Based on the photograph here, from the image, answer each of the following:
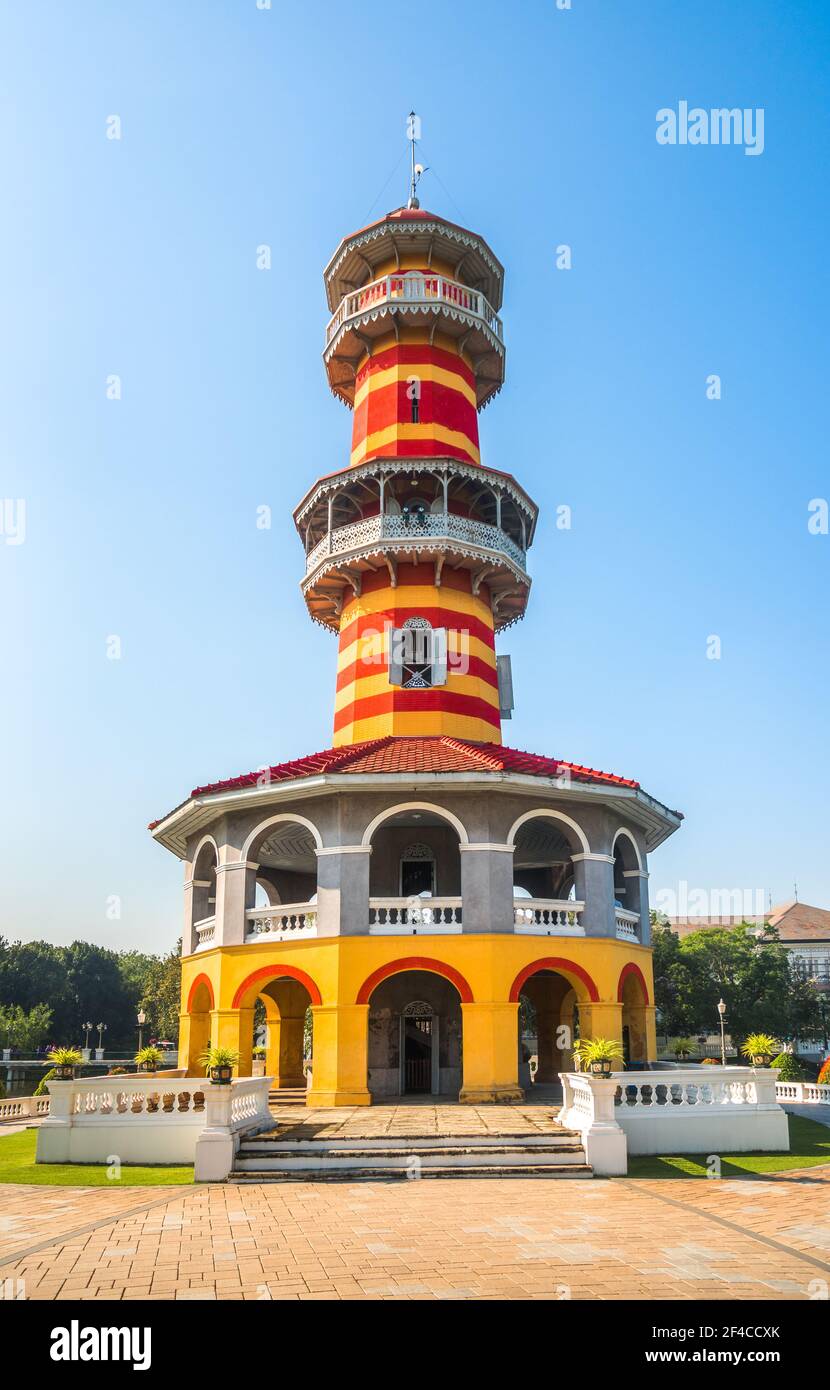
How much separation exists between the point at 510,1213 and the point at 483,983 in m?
9.78

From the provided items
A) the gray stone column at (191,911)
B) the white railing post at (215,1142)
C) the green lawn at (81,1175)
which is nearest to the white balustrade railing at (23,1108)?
the gray stone column at (191,911)

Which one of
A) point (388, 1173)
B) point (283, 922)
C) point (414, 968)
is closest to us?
point (388, 1173)

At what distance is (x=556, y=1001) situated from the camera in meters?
29.5

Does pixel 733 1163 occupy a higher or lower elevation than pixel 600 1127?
lower

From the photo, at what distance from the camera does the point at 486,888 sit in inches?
934

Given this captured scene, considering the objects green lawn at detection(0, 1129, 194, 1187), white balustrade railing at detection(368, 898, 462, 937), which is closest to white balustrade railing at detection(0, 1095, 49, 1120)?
green lawn at detection(0, 1129, 194, 1187)

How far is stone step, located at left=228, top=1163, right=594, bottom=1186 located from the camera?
53.5ft

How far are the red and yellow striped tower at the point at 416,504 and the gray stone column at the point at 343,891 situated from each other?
506 cm

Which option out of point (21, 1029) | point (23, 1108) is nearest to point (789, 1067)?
point (23, 1108)

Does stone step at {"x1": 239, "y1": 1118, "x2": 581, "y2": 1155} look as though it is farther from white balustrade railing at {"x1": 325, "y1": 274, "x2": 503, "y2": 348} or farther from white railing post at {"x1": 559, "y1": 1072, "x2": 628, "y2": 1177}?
white balustrade railing at {"x1": 325, "y1": 274, "x2": 503, "y2": 348}

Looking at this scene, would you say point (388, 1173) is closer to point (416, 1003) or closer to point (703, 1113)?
point (703, 1113)

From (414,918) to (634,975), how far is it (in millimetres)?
6502

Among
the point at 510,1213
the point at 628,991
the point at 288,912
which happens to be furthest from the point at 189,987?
the point at 510,1213

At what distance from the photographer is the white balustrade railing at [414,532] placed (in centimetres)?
2897
